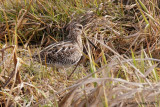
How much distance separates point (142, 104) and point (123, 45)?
311 centimetres

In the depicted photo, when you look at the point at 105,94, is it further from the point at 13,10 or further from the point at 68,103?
the point at 13,10

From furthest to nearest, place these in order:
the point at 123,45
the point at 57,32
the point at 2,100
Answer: the point at 57,32, the point at 123,45, the point at 2,100

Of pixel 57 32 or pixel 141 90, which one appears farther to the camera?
pixel 57 32

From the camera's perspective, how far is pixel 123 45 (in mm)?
5648

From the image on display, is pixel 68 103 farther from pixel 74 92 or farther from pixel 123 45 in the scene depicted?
pixel 123 45

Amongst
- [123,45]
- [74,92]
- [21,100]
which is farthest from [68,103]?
[123,45]

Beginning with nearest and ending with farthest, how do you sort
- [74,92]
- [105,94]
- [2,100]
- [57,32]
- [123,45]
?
[105,94] → [74,92] → [2,100] → [123,45] → [57,32]

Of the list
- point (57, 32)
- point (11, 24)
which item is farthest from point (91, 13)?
point (11, 24)

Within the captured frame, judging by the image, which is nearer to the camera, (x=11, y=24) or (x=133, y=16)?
(x=11, y=24)

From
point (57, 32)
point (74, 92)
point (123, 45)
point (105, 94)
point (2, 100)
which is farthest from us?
point (57, 32)

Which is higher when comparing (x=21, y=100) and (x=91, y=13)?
(x=91, y=13)

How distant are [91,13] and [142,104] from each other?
3.61m

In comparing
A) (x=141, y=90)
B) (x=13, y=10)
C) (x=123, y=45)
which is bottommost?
(x=123, y=45)

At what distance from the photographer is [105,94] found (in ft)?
8.12
